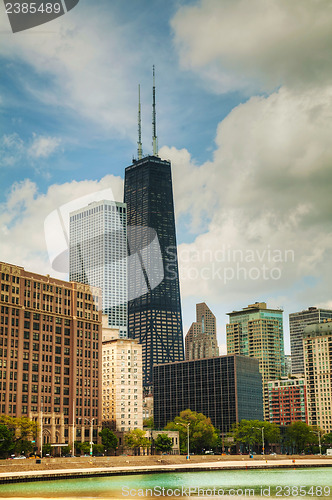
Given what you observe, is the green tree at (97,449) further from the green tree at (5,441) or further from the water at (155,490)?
the water at (155,490)

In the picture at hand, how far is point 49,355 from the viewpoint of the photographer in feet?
604

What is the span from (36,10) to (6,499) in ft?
151

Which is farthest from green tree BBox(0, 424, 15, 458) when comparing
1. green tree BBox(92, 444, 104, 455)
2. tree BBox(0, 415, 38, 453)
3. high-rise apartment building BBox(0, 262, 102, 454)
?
green tree BBox(92, 444, 104, 455)

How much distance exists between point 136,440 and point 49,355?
117ft

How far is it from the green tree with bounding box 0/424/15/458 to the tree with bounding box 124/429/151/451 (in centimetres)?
5070

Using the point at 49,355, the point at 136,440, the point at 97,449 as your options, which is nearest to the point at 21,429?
the point at 97,449

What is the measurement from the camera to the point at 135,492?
255ft

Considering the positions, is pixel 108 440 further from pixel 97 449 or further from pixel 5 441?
pixel 5 441

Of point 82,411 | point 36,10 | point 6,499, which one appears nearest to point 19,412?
point 82,411

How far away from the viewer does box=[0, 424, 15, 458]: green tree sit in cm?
14375

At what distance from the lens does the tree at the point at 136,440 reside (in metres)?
191

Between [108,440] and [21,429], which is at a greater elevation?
[21,429]

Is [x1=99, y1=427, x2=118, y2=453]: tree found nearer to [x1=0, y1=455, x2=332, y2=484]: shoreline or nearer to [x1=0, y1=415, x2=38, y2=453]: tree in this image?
[x1=0, y1=415, x2=38, y2=453]: tree

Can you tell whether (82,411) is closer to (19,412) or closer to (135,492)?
(19,412)
